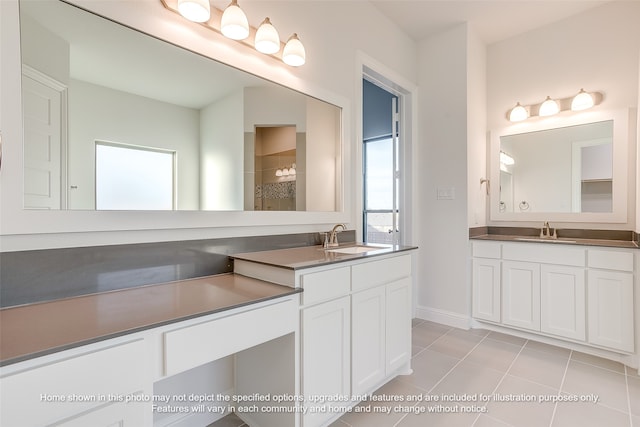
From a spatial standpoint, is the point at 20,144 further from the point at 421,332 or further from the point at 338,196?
the point at 421,332

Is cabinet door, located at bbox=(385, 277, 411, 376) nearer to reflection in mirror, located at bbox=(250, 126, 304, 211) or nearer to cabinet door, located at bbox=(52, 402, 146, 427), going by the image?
reflection in mirror, located at bbox=(250, 126, 304, 211)

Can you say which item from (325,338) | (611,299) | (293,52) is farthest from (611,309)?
(293,52)

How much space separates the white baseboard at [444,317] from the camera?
2924mm

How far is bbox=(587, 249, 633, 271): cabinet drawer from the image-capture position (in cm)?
221

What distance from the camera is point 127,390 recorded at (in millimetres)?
875

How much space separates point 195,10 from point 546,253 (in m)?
3.02

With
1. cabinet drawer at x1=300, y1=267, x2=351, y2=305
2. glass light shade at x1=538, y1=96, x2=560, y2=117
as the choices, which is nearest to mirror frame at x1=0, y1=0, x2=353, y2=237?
cabinet drawer at x1=300, y1=267, x2=351, y2=305

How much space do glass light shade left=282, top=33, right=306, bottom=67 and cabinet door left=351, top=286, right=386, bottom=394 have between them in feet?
4.69

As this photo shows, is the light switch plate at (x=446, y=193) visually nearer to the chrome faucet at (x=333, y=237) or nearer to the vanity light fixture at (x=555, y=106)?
the vanity light fixture at (x=555, y=106)

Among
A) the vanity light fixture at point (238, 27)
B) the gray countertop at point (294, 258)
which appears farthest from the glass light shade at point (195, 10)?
the gray countertop at point (294, 258)

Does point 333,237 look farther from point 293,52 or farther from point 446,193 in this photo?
point 446,193

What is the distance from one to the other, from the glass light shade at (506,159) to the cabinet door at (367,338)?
7.48 ft

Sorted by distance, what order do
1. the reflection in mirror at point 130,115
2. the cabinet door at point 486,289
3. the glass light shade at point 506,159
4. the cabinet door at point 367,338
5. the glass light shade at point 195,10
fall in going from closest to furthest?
the reflection in mirror at point 130,115 → the glass light shade at point 195,10 → the cabinet door at point 367,338 → the cabinet door at point 486,289 → the glass light shade at point 506,159

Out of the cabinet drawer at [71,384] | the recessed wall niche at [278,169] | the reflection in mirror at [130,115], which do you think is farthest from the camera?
the recessed wall niche at [278,169]
